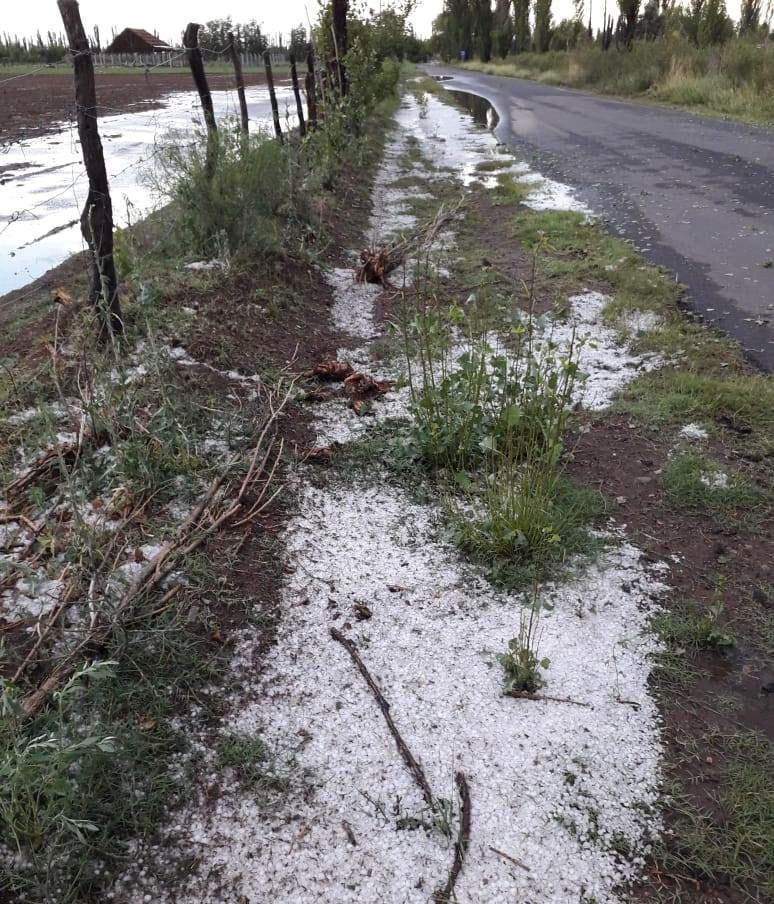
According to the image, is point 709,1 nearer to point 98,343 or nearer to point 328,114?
point 328,114

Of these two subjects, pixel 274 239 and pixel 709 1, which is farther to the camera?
pixel 709 1

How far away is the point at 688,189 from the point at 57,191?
8577 mm

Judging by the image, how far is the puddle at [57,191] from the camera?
262 inches

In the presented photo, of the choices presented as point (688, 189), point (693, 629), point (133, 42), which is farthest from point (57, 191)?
point (133, 42)

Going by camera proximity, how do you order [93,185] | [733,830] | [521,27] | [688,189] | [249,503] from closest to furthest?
1. [733,830]
2. [249,503]
3. [93,185]
4. [688,189]
5. [521,27]

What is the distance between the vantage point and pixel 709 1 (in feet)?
79.2

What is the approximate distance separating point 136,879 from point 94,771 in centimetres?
32

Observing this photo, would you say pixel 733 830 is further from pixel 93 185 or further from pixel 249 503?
pixel 93 185

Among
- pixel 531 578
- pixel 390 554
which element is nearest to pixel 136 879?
pixel 390 554

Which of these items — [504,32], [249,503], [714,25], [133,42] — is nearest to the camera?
[249,503]

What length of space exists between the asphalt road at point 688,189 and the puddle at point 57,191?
13.9 ft

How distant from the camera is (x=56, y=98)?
74.8 feet

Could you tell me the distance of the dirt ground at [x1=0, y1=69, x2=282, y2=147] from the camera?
15901 mm

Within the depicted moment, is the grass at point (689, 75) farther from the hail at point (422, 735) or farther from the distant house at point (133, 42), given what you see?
the distant house at point (133, 42)
